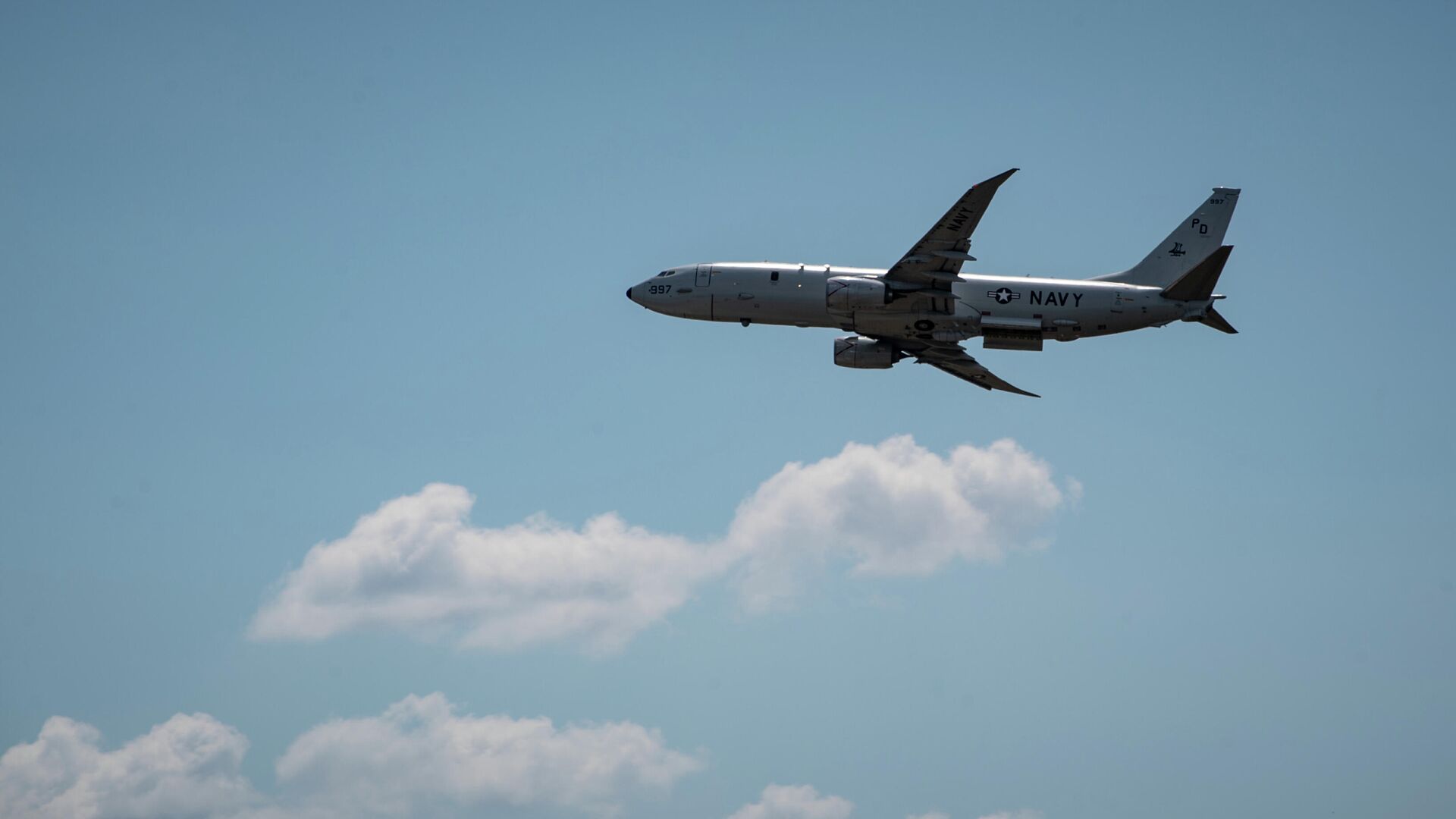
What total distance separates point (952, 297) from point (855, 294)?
190 inches

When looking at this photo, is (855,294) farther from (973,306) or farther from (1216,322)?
(1216,322)

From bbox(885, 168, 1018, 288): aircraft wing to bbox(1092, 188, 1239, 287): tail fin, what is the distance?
9.63 meters

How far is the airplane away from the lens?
80438mm

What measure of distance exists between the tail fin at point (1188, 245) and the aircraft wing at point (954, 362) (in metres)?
8.32

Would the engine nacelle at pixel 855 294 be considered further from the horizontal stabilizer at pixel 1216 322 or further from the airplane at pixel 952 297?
the horizontal stabilizer at pixel 1216 322

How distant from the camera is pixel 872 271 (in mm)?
82562

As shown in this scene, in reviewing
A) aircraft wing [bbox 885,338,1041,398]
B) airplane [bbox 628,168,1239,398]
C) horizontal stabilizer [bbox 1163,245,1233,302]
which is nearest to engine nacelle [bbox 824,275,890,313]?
airplane [bbox 628,168,1239,398]

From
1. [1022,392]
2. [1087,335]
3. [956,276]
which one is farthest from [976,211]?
[1022,392]

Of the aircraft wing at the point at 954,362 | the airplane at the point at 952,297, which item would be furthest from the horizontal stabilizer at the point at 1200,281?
the aircraft wing at the point at 954,362

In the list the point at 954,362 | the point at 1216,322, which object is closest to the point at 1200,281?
the point at 1216,322

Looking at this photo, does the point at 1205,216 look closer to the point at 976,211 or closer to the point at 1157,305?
the point at 1157,305

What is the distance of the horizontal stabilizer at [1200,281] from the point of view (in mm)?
80375

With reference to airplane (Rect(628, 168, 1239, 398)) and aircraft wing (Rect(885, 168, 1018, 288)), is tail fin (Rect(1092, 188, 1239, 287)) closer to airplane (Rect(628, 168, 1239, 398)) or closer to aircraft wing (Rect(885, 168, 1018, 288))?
airplane (Rect(628, 168, 1239, 398))

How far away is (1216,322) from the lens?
82188 mm
